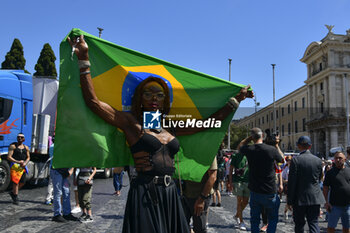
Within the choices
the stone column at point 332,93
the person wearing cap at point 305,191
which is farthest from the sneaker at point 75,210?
the stone column at point 332,93

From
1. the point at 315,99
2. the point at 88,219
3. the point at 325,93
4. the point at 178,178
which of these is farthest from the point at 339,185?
the point at 315,99

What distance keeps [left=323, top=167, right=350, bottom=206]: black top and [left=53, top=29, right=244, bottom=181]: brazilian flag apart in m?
3.08

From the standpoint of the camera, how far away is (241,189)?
7500 millimetres

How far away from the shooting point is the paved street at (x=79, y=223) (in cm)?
658

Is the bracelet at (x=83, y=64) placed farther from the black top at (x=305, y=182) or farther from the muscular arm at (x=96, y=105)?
the black top at (x=305, y=182)

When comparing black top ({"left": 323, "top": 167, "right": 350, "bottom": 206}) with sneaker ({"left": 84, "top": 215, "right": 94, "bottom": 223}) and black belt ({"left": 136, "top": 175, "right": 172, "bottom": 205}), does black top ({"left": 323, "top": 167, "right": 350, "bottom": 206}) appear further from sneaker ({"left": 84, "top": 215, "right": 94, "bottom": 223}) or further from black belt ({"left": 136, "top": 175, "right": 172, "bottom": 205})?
sneaker ({"left": 84, "top": 215, "right": 94, "bottom": 223})

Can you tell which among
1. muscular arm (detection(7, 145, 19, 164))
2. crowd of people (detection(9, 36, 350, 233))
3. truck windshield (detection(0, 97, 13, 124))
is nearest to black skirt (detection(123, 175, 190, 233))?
crowd of people (detection(9, 36, 350, 233))

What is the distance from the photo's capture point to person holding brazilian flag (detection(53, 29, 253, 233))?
10.0 feet

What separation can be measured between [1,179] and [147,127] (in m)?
9.73

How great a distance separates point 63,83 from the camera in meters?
3.35

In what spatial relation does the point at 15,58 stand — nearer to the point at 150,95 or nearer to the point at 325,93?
the point at 150,95

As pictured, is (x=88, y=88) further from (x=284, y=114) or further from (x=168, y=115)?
(x=284, y=114)

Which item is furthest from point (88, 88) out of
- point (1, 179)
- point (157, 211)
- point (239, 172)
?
point (1, 179)

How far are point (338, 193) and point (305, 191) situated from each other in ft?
2.56
